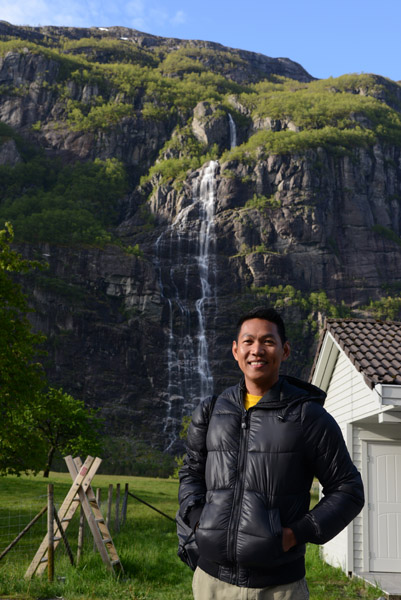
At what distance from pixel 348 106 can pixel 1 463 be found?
447 ft

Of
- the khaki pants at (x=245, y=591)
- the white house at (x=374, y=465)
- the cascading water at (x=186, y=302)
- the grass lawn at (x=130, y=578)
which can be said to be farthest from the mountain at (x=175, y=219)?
the khaki pants at (x=245, y=591)

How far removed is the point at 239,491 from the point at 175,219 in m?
98.7

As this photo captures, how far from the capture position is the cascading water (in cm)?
8088

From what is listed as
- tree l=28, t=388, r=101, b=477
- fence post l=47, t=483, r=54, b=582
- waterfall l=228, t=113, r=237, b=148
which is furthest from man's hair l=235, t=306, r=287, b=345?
waterfall l=228, t=113, r=237, b=148

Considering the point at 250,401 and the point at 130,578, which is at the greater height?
the point at 250,401

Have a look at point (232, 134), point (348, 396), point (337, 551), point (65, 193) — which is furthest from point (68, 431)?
point (232, 134)

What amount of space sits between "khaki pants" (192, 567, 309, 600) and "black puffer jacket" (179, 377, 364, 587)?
0.04 meters

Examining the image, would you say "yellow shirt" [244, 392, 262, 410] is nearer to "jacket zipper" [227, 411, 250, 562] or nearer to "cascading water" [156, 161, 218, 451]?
"jacket zipper" [227, 411, 250, 562]

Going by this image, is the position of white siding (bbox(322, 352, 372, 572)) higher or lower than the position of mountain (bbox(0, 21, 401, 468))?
lower

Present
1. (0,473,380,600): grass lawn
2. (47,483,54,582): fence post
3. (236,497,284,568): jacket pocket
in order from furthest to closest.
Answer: (47,483,54,582): fence post < (0,473,380,600): grass lawn < (236,497,284,568): jacket pocket

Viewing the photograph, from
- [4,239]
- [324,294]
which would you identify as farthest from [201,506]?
[324,294]

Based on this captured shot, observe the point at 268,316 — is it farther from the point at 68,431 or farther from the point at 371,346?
the point at 68,431

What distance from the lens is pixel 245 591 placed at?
279cm

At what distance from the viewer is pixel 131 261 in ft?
308
